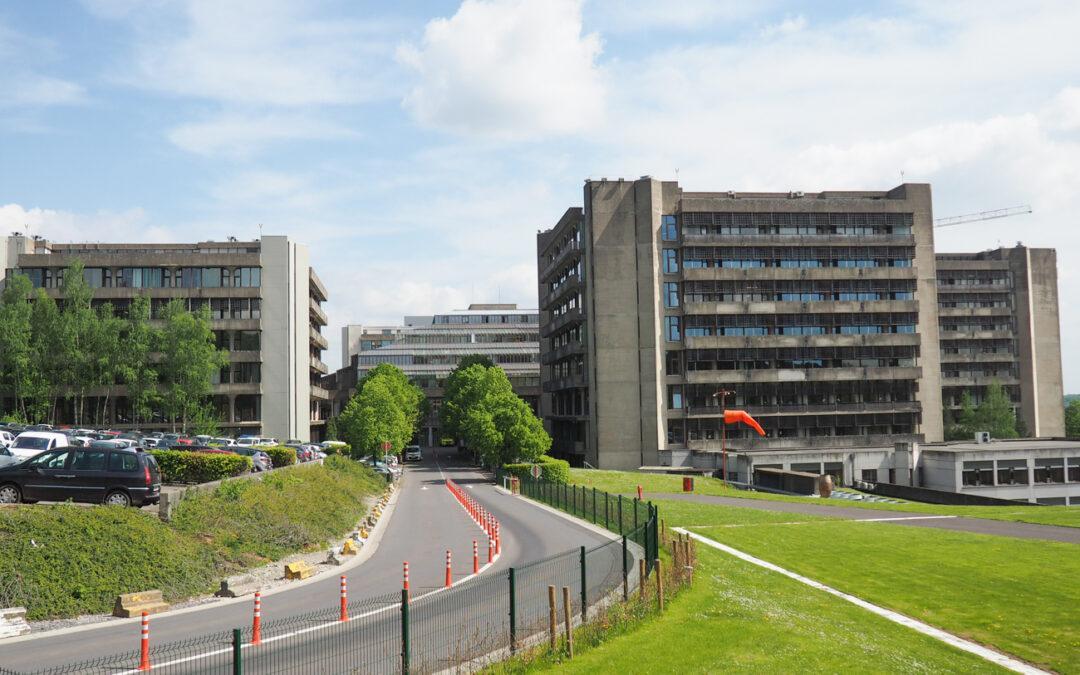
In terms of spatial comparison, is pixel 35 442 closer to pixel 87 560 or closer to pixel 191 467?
pixel 191 467

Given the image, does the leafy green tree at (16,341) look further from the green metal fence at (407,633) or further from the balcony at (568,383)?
the green metal fence at (407,633)

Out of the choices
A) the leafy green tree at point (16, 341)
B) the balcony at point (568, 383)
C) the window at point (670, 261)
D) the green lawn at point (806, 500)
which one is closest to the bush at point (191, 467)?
the green lawn at point (806, 500)

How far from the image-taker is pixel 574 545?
3120cm

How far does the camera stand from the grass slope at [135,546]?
1966 centimetres

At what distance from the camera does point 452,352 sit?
144500 millimetres

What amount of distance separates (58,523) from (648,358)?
69913mm

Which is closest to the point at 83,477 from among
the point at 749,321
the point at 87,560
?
the point at 87,560

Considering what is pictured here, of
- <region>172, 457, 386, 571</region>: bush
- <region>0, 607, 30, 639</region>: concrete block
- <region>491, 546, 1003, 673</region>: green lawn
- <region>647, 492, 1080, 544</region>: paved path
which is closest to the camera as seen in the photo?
<region>491, 546, 1003, 673</region>: green lawn

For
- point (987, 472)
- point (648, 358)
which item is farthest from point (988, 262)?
point (648, 358)

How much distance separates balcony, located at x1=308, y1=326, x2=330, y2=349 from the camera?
107238 mm

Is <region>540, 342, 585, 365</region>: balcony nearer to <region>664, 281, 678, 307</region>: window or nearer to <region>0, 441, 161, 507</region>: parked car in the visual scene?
<region>664, 281, 678, 307</region>: window

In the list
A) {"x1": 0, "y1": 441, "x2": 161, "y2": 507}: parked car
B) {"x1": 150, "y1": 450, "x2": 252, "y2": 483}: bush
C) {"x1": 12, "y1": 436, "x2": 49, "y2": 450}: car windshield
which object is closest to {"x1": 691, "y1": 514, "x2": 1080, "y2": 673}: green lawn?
{"x1": 150, "y1": 450, "x2": 252, "y2": 483}: bush

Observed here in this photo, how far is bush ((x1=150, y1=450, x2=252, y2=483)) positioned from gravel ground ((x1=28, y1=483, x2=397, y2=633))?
672 centimetres

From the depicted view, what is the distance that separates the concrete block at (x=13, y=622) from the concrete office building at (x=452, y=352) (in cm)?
11990
